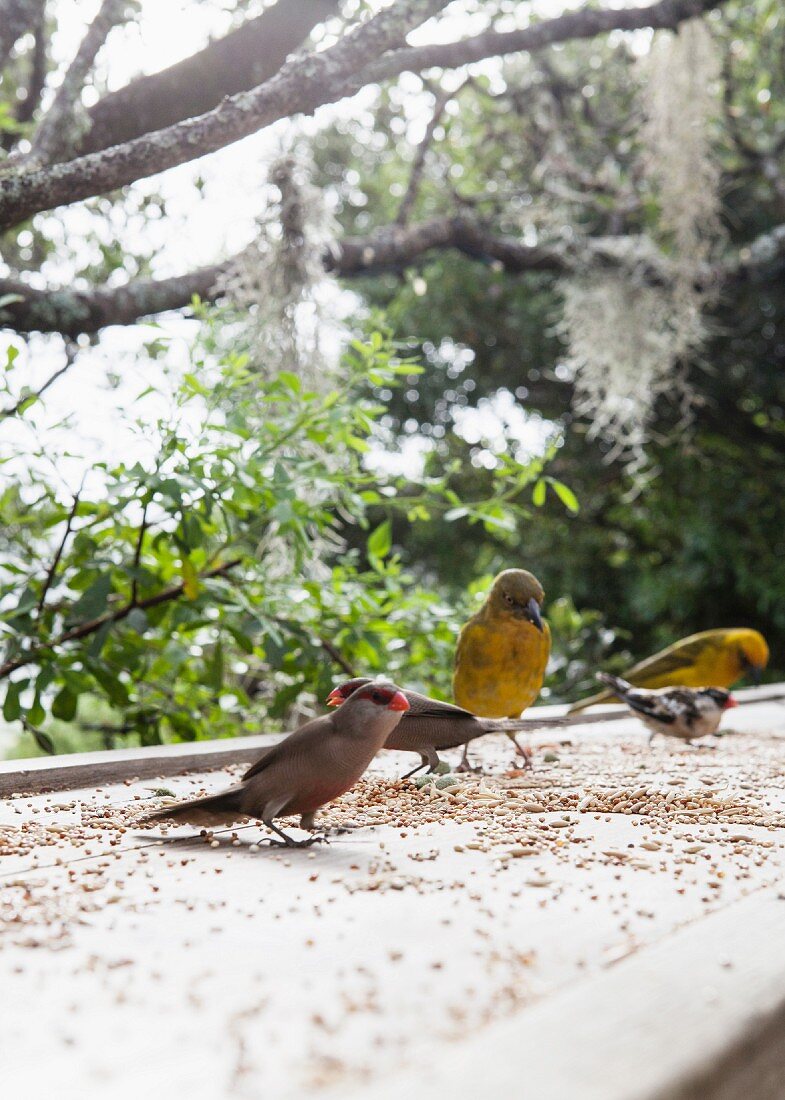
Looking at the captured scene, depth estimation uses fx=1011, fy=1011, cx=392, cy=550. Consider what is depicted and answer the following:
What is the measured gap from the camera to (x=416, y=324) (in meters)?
8.33

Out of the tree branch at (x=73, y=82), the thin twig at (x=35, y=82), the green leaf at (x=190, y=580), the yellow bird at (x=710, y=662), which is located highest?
the thin twig at (x=35, y=82)

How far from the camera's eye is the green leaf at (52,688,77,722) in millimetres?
2865

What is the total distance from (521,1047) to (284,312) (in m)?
3.46

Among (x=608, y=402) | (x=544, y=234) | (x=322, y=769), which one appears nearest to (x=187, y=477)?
(x=322, y=769)

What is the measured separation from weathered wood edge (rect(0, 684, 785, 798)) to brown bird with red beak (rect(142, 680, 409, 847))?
63cm

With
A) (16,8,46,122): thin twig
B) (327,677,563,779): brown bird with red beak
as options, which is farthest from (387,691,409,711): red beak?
(16,8,46,122): thin twig

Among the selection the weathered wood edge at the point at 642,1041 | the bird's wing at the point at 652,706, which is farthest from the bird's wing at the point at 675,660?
the weathered wood edge at the point at 642,1041

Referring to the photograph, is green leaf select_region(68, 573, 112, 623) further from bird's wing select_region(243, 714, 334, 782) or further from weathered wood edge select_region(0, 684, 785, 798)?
bird's wing select_region(243, 714, 334, 782)

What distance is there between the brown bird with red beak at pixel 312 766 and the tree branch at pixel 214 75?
281 centimetres

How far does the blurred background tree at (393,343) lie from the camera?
2.83 metres

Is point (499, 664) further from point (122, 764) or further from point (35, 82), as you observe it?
point (35, 82)

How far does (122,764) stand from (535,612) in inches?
43.5

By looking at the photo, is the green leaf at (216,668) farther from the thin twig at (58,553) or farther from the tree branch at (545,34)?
the tree branch at (545,34)

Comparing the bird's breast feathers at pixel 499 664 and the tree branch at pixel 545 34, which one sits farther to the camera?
the tree branch at pixel 545 34
